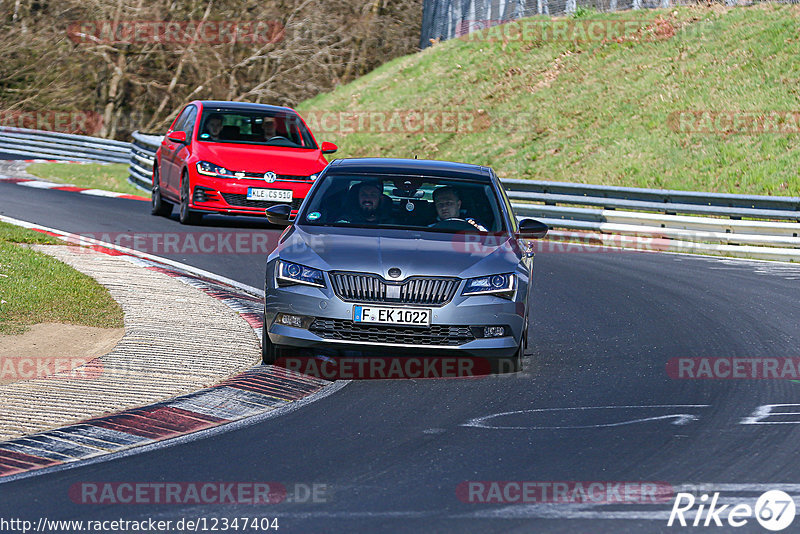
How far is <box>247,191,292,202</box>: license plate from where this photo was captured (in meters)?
17.6

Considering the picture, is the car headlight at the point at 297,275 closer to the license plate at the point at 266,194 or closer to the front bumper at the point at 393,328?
the front bumper at the point at 393,328

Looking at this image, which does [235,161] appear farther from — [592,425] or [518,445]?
[518,445]

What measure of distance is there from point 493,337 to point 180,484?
3.39 meters

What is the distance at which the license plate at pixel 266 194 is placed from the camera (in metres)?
17.6

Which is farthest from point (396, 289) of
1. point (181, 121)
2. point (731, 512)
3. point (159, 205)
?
point (181, 121)

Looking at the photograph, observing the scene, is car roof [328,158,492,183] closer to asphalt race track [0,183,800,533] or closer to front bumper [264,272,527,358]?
asphalt race track [0,183,800,533]

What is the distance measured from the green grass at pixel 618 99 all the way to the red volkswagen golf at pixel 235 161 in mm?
11111

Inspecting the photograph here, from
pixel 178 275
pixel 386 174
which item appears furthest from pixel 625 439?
pixel 178 275

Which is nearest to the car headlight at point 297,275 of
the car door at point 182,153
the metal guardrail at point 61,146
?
the car door at point 182,153

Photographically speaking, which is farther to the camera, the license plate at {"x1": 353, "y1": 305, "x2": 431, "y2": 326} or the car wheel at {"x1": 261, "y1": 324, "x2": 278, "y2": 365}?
A: the car wheel at {"x1": 261, "y1": 324, "x2": 278, "y2": 365}

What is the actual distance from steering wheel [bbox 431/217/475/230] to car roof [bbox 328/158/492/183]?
19.6 inches

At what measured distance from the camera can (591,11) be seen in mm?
39875

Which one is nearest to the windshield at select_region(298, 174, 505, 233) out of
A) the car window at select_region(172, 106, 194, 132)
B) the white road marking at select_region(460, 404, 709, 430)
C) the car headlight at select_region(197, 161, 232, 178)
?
the white road marking at select_region(460, 404, 709, 430)

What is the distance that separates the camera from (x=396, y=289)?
336 inches
